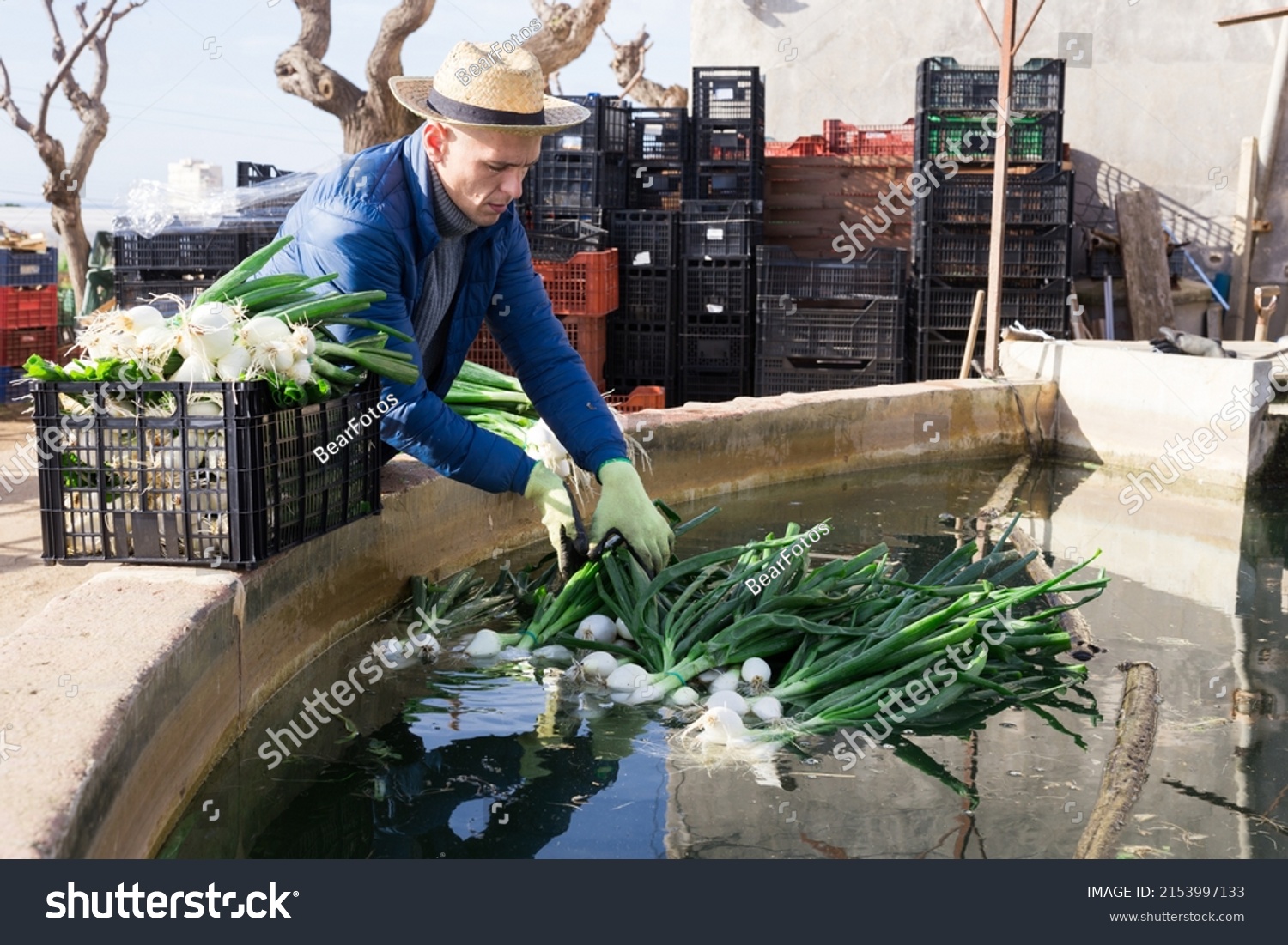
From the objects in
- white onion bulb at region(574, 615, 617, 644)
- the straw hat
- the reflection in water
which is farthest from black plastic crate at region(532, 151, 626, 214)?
white onion bulb at region(574, 615, 617, 644)

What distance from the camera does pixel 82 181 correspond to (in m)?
11.7

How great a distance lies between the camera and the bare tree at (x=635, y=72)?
54.6 ft

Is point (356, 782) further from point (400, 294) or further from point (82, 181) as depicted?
point (82, 181)

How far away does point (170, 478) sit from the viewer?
308cm

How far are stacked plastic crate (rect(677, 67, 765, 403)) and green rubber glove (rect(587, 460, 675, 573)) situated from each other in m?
5.44

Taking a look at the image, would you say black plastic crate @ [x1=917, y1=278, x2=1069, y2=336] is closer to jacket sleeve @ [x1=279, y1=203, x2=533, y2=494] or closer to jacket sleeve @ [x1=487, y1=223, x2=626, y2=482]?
jacket sleeve @ [x1=487, y1=223, x2=626, y2=482]

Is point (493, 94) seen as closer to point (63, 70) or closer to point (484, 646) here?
point (484, 646)

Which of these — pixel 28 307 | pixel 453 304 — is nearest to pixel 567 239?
pixel 28 307

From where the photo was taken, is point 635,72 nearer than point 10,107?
No

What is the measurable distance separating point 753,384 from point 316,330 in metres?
6.04

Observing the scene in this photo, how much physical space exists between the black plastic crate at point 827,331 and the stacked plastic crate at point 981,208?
50 centimetres

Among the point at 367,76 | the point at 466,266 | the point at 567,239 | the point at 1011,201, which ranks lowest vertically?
the point at 466,266

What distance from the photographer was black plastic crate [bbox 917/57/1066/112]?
9453 millimetres

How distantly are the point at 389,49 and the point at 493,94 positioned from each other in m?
8.05
